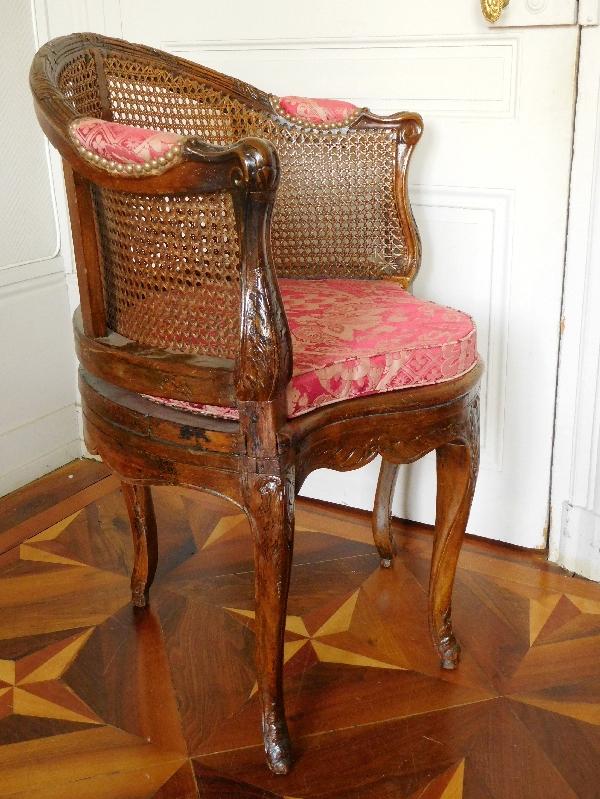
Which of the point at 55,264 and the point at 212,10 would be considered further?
the point at 55,264

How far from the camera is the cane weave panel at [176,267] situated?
0.98m

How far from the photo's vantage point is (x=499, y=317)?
1.65 m

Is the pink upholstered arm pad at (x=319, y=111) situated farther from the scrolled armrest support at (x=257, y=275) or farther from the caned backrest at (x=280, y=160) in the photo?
the scrolled armrest support at (x=257, y=275)

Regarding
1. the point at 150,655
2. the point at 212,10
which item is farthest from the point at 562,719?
the point at 212,10

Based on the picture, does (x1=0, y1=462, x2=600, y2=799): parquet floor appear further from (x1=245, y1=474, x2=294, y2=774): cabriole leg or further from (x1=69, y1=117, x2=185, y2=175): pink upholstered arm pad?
(x1=69, y1=117, x2=185, y2=175): pink upholstered arm pad

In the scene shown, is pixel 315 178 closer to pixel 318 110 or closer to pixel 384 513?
pixel 318 110

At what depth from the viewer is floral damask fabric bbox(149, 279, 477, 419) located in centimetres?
105

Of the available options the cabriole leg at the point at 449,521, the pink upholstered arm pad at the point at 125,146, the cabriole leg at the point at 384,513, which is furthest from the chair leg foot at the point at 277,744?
the pink upholstered arm pad at the point at 125,146

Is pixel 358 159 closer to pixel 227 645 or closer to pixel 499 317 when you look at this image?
pixel 499 317

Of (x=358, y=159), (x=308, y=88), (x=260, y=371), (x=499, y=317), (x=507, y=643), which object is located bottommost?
(x=507, y=643)

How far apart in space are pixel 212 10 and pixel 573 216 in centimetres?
85

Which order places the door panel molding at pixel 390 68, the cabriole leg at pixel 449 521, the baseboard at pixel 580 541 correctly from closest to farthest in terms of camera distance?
the cabriole leg at pixel 449 521 → the door panel molding at pixel 390 68 → the baseboard at pixel 580 541

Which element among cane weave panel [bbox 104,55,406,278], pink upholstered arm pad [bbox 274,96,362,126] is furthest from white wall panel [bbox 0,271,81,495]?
pink upholstered arm pad [bbox 274,96,362,126]

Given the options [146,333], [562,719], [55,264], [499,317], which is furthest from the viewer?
[55,264]
